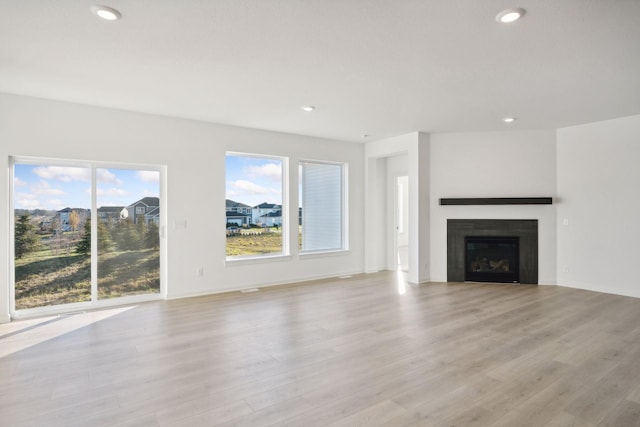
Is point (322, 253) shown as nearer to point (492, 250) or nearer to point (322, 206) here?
point (322, 206)

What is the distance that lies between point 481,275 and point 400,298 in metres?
2.14

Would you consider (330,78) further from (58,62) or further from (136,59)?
(58,62)

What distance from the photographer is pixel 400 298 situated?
5.33 metres

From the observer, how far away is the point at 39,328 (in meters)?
4.04

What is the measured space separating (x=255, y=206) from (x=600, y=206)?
564 centimetres

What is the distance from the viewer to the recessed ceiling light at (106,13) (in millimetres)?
2430

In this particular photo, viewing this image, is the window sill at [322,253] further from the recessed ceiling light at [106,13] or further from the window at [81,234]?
the recessed ceiling light at [106,13]

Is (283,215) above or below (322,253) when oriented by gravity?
above

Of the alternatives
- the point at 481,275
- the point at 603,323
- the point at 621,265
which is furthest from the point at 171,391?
the point at 621,265

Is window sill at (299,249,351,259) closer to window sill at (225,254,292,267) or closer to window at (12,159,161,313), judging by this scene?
window sill at (225,254,292,267)

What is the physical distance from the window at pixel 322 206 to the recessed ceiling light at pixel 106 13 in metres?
4.40

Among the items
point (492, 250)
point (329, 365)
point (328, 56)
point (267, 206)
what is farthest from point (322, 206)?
point (329, 365)

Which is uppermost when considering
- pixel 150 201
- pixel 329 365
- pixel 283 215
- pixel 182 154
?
pixel 182 154

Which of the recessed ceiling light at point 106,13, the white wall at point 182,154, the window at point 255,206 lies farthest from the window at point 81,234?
the recessed ceiling light at point 106,13
